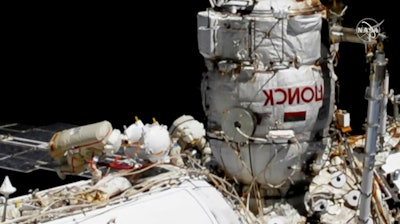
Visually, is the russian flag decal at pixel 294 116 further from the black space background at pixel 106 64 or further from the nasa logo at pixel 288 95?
the black space background at pixel 106 64

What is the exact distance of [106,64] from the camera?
1491 centimetres

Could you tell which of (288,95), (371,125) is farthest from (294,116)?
(371,125)

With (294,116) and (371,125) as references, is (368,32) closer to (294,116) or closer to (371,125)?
(371,125)

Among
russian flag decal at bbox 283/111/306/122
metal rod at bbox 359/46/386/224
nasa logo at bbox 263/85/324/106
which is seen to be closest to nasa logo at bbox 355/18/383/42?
metal rod at bbox 359/46/386/224

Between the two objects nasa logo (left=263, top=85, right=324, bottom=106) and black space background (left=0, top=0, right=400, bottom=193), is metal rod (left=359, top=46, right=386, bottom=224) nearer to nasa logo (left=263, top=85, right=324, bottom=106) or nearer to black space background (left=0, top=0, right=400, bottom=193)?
nasa logo (left=263, top=85, right=324, bottom=106)

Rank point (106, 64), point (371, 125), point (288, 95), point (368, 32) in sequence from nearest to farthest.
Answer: point (371, 125) < point (368, 32) < point (288, 95) < point (106, 64)

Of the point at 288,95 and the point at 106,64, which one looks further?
the point at 106,64

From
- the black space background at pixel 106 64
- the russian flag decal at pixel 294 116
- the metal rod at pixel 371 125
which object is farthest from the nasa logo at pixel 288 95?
the black space background at pixel 106 64

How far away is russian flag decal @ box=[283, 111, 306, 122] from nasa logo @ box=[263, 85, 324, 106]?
9 cm

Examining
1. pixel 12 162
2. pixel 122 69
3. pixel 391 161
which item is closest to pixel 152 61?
pixel 122 69

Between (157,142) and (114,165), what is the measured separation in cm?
39

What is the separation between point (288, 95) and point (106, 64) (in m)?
8.27

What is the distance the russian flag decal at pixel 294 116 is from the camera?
700 centimetres

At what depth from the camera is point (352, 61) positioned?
44.0ft
